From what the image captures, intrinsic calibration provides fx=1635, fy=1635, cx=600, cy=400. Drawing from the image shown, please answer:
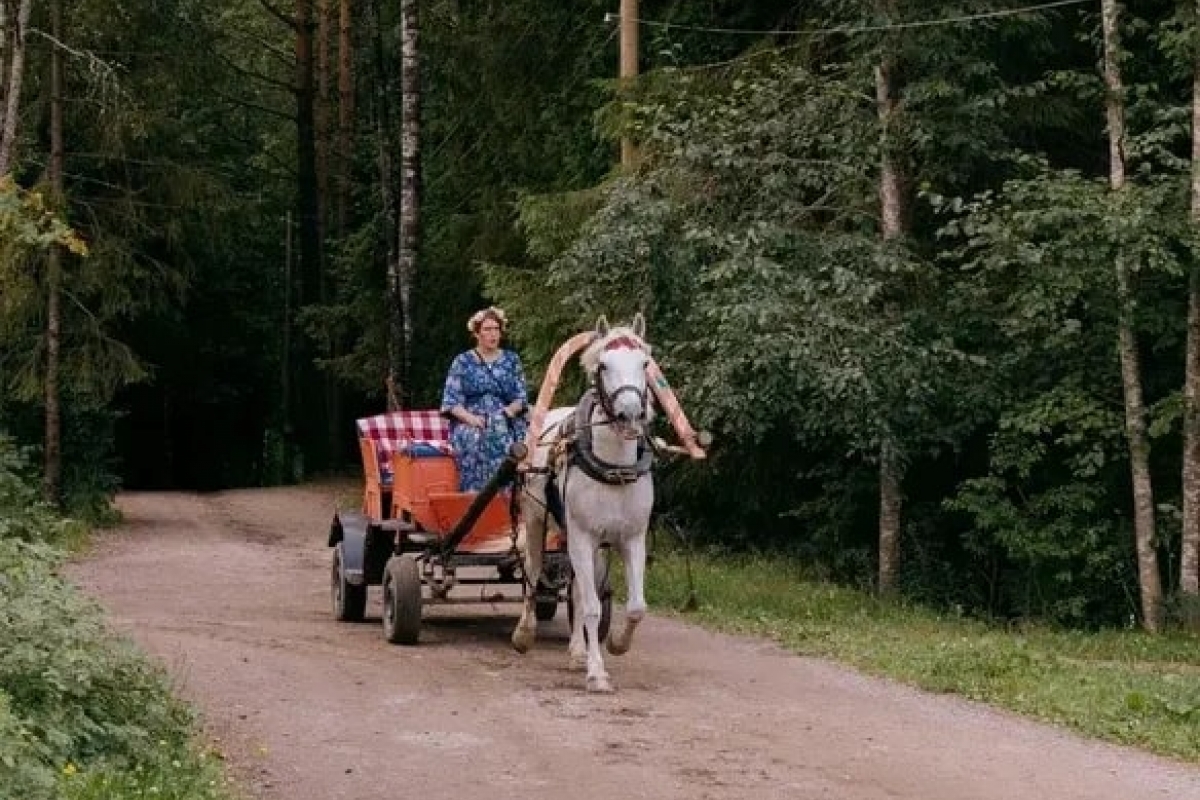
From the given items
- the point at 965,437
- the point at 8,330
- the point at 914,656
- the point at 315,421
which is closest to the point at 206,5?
the point at 8,330

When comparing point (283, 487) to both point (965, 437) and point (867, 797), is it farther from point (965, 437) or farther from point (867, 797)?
point (867, 797)

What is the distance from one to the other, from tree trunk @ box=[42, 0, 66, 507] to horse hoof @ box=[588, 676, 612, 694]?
48.2ft

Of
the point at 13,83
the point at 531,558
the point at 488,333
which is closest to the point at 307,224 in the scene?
the point at 13,83

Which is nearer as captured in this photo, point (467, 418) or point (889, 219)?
point (467, 418)

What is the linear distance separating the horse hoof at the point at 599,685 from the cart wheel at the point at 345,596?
3.51m

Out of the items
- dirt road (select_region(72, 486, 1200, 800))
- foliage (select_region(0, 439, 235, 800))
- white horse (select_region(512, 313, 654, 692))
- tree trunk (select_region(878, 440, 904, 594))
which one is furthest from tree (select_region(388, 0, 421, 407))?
foliage (select_region(0, 439, 235, 800))

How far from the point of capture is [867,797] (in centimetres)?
754

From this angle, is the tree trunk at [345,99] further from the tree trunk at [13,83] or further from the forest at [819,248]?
the tree trunk at [13,83]

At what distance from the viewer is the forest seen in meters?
15.7

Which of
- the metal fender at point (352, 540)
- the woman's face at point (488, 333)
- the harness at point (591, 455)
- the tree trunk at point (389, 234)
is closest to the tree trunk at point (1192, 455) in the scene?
the woman's face at point (488, 333)

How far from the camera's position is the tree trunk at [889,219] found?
17.2 meters

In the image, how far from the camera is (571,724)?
909cm

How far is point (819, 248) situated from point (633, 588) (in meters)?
6.89

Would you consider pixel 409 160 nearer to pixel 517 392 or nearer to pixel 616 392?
pixel 517 392
